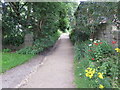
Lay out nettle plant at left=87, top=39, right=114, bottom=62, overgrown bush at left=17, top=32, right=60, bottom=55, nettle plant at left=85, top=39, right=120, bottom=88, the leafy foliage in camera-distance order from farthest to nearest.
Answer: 1. overgrown bush at left=17, top=32, right=60, bottom=55
2. the leafy foliage
3. nettle plant at left=87, top=39, right=114, bottom=62
4. nettle plant at left=85, top=39, right=120, bottom=88

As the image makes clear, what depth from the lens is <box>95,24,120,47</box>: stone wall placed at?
4462 millimetres

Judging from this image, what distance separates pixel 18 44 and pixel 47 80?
5098mm

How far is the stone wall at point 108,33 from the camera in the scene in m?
4.46

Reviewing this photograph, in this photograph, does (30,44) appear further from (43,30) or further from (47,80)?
(47,80)

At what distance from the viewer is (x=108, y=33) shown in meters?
5.20

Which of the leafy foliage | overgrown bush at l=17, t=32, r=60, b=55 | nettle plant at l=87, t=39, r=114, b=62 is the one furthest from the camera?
overgrown bush at l=17, t=32, r=60, b=55

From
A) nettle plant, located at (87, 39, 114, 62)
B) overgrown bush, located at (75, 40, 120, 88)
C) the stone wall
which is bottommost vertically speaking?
overgrown bush, located at (75, 40, 120, 88)

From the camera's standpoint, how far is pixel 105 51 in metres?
3.66

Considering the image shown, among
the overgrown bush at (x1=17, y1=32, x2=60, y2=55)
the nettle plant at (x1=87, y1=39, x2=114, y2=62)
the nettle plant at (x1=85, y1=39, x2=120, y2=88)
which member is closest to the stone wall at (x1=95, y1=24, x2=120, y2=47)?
the nettle plant at (x1=87, y1=39, x2=114, y2=62)

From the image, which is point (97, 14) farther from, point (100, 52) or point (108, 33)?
point (100, 52)

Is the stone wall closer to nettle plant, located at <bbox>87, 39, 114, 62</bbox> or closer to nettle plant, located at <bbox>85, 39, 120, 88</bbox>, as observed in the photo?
nettle plant, located at <bbox>87, 39, 114, 62</bbox>

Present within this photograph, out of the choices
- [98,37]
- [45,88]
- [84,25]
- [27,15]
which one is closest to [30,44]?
Result: [27,15]

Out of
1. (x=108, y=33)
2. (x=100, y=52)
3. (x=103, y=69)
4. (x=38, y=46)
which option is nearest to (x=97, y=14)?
(x=108, y=33)

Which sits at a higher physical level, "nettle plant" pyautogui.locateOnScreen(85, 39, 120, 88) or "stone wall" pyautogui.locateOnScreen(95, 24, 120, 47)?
"stone wall" pyautogui.locateOnScreen(95, 24, 120, 47)
